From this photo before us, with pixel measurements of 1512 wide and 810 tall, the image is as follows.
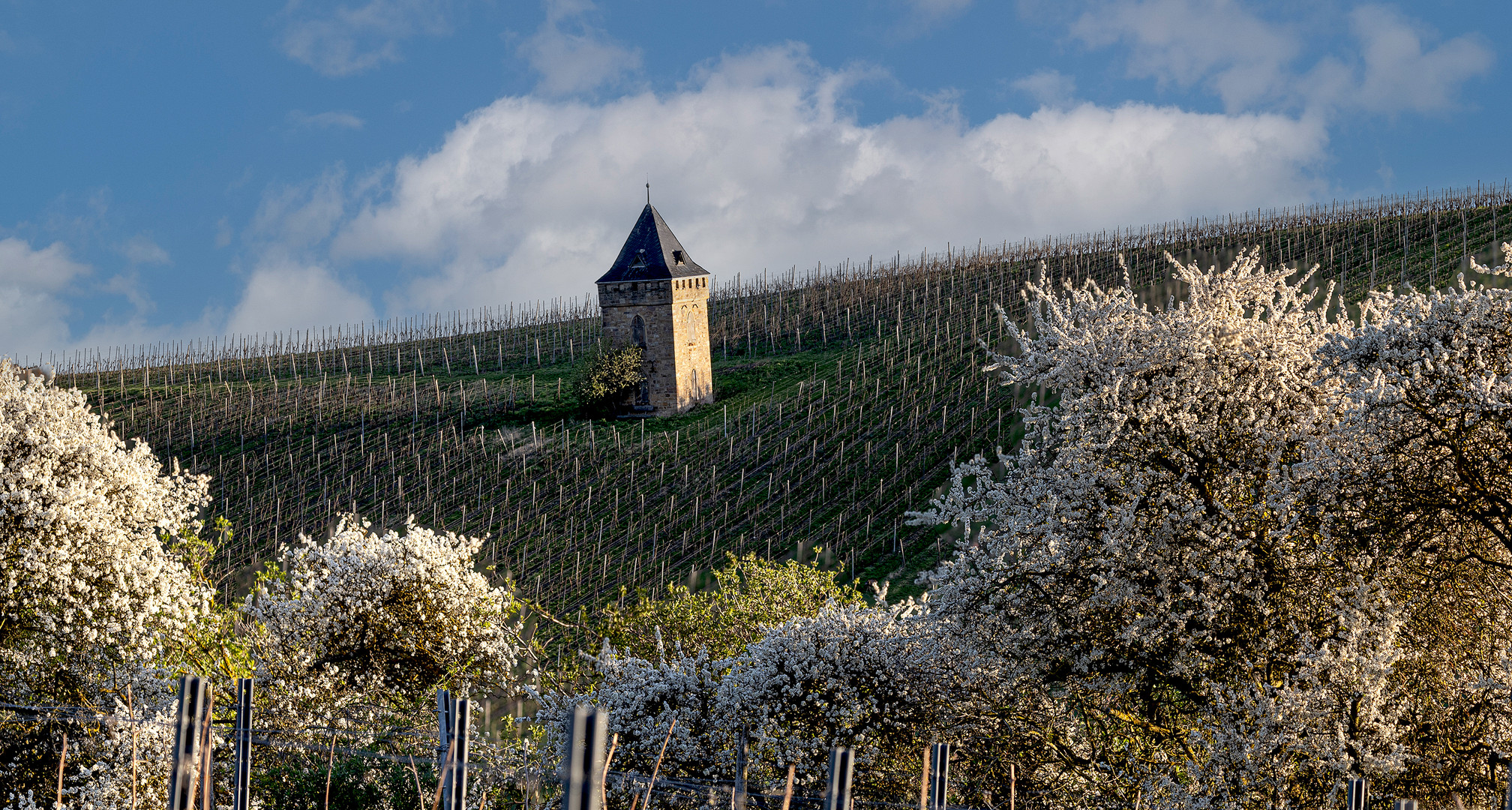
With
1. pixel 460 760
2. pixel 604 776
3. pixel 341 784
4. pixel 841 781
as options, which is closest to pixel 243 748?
pixel 460 760

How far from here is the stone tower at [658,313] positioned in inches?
2933

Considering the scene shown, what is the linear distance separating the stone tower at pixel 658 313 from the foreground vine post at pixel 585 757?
69.5 meters

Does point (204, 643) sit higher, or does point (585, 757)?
point (585, 757)

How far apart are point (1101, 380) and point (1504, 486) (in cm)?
461

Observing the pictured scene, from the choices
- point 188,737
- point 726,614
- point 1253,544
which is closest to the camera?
point 188,737

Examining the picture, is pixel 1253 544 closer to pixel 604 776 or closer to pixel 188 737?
pixel 604 776

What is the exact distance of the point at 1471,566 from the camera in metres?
15.6

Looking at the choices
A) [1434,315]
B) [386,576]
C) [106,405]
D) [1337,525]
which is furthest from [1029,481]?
[106,405]

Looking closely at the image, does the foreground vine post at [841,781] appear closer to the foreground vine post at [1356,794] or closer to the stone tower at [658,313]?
the foreground vine post at [1356,794]

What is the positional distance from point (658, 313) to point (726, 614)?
167 ft

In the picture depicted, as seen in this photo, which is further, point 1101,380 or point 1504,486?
point 1101,380

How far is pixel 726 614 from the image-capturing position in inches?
981

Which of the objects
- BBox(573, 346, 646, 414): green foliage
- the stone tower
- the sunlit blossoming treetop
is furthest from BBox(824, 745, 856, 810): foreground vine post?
the stone tower

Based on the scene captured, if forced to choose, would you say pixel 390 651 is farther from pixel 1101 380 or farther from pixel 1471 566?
pixel 1471 566
